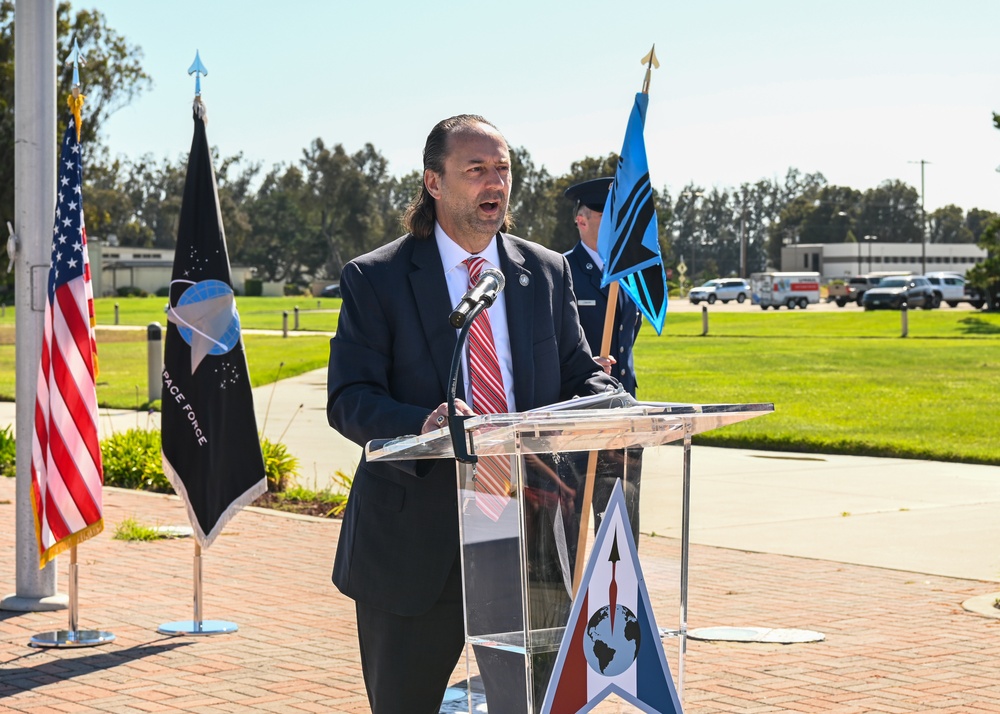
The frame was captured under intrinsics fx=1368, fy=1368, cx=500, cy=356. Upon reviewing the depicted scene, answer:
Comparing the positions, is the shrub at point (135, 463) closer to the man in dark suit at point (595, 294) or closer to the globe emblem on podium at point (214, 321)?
the globe emblem on podium at point (214, 321)

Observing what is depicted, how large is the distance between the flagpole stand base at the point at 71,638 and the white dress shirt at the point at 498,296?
3.68m

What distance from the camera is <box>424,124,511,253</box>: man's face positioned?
11.2ft

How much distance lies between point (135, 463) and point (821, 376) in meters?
13.9

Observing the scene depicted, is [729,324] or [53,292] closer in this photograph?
[53,292]

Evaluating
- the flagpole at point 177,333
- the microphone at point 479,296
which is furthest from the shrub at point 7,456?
the microphone at point 479,296

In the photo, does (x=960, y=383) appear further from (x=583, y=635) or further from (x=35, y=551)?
(x=583, y=635)

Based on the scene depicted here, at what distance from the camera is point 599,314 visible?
267 inches

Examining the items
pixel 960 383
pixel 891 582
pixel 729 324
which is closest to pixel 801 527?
pixel 891 582

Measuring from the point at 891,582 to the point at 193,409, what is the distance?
3925mm

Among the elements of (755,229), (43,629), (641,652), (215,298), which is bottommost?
(43,629)

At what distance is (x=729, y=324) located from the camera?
162ft

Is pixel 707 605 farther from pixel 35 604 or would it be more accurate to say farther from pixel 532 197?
pixel 532 197

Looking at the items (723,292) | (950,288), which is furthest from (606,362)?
(723,292)

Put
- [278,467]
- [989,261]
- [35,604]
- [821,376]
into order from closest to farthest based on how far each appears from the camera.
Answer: [35,604] → [278,467] → [821,376] → [989,261]
